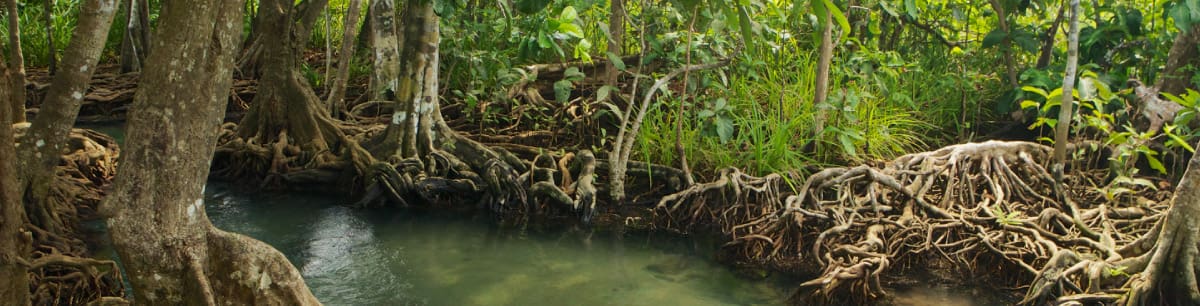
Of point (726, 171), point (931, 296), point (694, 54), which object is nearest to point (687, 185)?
point (726, 171)

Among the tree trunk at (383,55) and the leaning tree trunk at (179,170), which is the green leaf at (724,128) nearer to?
the tree trunk at (383,55)

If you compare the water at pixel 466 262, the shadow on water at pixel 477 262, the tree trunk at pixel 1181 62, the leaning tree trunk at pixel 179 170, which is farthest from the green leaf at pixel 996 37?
the leaning tree trunk at pixel 179 170

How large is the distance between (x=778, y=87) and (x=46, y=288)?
523 cm

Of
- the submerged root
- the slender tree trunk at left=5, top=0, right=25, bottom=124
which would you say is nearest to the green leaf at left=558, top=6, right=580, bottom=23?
the submerged root

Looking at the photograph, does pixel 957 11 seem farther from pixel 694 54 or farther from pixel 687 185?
pixel 687 185

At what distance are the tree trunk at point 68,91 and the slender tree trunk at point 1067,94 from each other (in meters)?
5.43

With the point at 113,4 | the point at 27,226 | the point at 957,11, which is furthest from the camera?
the point at 957,11

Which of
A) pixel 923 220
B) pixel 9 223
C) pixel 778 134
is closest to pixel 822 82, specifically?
pixel 778 134

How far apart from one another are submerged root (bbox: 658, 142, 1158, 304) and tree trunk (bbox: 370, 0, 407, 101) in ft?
11.0

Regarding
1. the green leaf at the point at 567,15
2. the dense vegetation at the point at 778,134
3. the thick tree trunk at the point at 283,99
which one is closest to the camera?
the dense vegetation at the point at 778,134

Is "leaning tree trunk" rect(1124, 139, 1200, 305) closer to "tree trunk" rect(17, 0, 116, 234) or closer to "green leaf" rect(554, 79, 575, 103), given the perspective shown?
"green leaf" rect(554, 79, 575, 103)

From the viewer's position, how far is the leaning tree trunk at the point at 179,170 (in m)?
3.38

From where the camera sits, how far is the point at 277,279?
150 inches

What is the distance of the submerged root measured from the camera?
17.8ft
